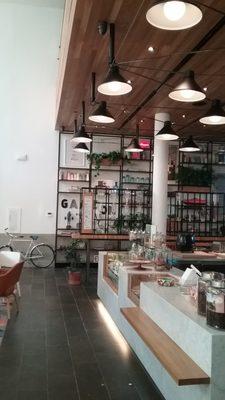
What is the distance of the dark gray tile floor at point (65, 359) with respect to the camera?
3.51m

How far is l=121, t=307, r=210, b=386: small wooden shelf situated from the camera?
8.23 ft

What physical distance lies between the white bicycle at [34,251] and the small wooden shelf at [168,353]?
6.53 meters

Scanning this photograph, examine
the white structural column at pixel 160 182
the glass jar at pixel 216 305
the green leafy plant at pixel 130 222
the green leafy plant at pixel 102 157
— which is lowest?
the glass jar at pixel 216 305

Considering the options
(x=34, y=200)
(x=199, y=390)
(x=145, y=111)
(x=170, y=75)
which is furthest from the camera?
(x=34, y=200)

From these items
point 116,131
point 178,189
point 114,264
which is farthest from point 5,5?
point 114,264

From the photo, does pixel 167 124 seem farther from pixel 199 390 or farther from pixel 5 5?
pixel 5 5

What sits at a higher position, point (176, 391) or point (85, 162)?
point (85, 162)

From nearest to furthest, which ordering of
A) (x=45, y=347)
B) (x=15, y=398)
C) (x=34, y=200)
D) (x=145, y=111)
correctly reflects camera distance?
(x=15, y=398) < (x=45, y=347) < (x=145, y=111) < (x=34, y=200)

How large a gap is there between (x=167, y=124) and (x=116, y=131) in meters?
4.18

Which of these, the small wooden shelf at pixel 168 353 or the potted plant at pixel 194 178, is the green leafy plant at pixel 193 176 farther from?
the small wooden shelf at pixel 168 353

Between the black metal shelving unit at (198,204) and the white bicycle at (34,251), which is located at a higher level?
the black metal shelving unit at (198,204)

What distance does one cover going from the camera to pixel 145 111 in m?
8.02

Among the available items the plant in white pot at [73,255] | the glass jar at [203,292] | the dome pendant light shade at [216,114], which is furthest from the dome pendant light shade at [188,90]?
the plant in white pot at [73,255]

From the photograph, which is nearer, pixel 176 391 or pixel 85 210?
pixel 176 391
